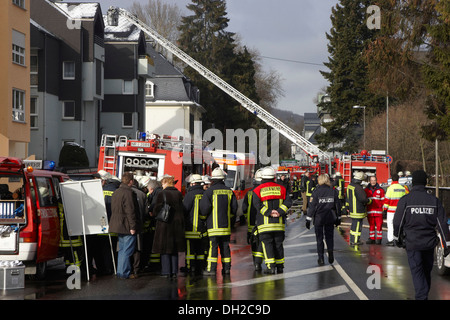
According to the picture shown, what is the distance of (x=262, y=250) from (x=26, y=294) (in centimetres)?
438

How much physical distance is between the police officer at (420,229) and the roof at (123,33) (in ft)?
147

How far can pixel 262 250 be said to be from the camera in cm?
1344

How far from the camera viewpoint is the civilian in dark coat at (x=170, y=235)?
41.3 feet

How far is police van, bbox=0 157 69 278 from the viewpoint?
11.6 m

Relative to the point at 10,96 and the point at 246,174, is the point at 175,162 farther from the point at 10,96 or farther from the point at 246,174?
the point at 10,96

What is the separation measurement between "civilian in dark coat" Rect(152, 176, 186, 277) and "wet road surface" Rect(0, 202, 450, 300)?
0.28 meters

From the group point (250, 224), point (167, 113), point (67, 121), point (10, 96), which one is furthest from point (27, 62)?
point (167, 113)

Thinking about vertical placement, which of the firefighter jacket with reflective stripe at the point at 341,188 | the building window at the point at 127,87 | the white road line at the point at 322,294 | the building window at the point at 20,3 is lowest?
the white road line at the point at 322,294

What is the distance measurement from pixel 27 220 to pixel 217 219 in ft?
10.6

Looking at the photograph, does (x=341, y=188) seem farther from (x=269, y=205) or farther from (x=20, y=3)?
(x=20, y=3)

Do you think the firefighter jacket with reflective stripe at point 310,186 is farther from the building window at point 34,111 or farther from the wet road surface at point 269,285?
the building window at point 34,111

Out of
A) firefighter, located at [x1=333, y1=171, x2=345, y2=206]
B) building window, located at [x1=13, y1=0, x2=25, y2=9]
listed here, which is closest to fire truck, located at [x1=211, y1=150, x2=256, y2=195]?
firefighter, located at [x1=333, y1=171, x2=345, y2=206]

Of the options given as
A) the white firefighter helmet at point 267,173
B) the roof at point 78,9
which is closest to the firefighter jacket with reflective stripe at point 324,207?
the white firefighter helmet at point 267,173

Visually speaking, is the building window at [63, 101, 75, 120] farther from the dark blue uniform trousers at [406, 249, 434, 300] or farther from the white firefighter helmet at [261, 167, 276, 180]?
the dark blue uniform trousers at [406, 249, 434, 300]
